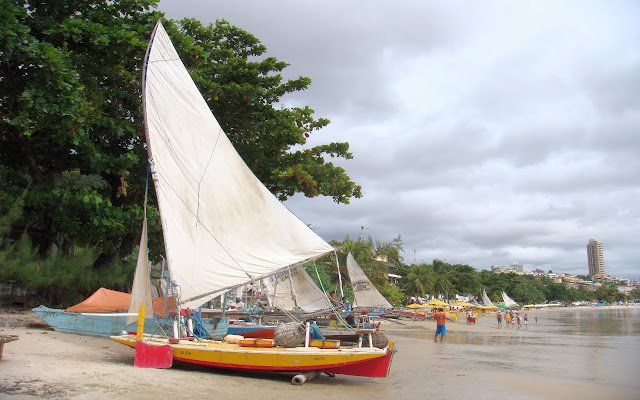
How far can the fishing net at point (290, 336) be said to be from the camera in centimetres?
1119

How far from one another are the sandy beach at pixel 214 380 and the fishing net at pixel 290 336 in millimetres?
863

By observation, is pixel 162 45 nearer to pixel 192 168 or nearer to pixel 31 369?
pixel 192 168

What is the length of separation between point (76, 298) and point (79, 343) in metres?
5.76

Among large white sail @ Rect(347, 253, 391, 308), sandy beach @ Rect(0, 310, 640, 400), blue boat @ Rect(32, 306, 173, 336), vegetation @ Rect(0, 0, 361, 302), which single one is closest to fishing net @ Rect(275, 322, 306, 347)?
sandy beach @ Rect(0, 310, 640, 400)

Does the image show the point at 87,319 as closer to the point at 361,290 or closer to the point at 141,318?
the point at 141,318

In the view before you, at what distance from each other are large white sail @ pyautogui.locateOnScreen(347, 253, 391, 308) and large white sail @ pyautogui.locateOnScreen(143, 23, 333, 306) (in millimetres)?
23210

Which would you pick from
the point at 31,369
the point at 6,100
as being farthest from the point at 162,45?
the point at 31,369

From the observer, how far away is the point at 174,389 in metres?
9.34

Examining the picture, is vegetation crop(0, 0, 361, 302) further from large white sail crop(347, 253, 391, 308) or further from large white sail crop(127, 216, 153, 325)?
large white sail crop(347, 253, 391, 308)

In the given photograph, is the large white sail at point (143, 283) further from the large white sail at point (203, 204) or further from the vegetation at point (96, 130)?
the vegetation at point (96, 130)

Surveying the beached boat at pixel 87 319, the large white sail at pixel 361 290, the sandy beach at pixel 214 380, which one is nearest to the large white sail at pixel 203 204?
the sandy beach at pixel 214 380

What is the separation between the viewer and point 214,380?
35.3 feet

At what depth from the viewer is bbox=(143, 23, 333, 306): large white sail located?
1137 cm

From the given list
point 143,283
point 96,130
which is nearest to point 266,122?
point 96,130
